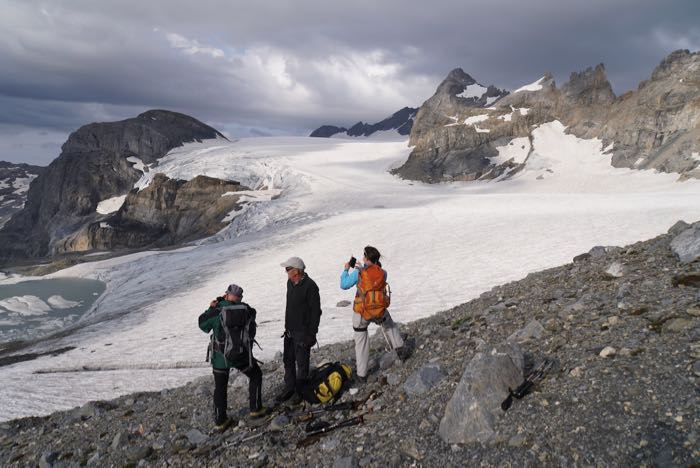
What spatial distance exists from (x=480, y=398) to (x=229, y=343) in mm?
4090

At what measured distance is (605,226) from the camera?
1021 inches

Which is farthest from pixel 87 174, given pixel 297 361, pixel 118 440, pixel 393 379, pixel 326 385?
pixel 393 379

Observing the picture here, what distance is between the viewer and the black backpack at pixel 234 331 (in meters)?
7.41

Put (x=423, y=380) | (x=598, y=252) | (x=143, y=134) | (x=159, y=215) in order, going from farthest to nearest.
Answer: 1. (x=143, y=134)
2. (x=159, y=215)
3. (x=598, y=252)
4. (x=423, y=380)

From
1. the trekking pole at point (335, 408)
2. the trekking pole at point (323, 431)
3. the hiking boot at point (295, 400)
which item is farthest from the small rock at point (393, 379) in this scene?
the hiking boot at point (295, 400)

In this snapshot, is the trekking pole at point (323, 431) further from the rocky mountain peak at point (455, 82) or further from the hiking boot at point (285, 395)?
the rocky mountain peak at point (455, 82)

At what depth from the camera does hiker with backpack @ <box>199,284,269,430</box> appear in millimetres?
7426

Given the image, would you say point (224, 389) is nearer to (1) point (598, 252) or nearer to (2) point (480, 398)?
(2) point (480, 398)

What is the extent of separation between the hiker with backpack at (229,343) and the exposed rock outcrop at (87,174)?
111 m

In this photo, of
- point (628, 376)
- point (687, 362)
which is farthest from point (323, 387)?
point (687, 362)

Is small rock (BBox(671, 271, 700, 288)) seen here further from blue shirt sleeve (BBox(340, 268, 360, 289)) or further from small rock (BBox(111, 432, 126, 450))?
small rock (BBox(111, 432, 126, 450))

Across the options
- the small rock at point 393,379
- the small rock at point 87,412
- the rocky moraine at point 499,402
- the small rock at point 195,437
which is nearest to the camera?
the rocky moraine at point 499,402

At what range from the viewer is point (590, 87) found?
285 ft

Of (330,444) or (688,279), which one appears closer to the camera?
(330,444)
